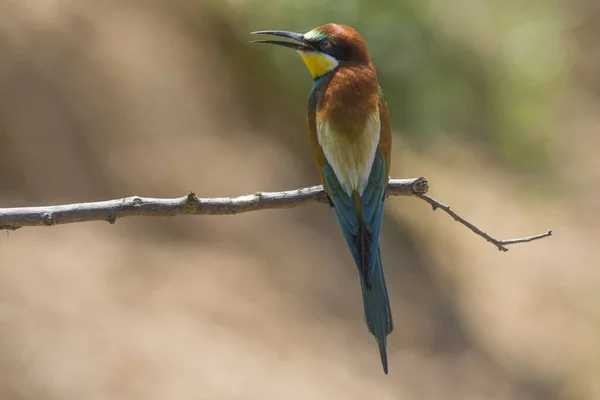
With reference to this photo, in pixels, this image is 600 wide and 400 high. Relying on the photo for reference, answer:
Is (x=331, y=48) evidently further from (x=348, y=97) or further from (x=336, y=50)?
(x=348, y=97)

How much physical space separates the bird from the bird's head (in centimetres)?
4

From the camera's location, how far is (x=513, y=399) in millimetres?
4449

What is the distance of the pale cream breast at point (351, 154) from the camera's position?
213cm

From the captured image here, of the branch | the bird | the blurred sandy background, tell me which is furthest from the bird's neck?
the blurred sandy background

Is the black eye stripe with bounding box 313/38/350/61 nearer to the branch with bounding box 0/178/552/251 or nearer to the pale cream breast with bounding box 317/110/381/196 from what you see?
the pale cream breast with bounding box 317/110/381/196

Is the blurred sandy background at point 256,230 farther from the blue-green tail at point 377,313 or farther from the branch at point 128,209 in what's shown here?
the branch at point 128,209

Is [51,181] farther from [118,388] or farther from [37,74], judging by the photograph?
[118,388]

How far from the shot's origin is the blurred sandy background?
3.85 meters

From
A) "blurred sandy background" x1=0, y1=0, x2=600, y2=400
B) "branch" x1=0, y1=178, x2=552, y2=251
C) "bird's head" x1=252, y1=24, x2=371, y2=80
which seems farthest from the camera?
"blurred sandy background" x1=0, y1=0, x2=600, y2=400

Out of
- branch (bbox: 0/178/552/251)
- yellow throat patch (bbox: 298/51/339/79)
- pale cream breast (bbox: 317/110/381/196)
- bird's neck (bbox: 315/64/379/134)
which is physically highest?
yellow throat patch (bbox: 298/51/339/79)

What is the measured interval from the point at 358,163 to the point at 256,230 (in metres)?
2.55

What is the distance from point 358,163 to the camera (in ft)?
7.00

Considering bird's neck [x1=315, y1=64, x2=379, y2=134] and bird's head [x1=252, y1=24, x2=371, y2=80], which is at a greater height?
bird's head [x1=252, y1=24, x2=371, y2=80]

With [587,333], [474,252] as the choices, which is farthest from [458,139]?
[587,333]
